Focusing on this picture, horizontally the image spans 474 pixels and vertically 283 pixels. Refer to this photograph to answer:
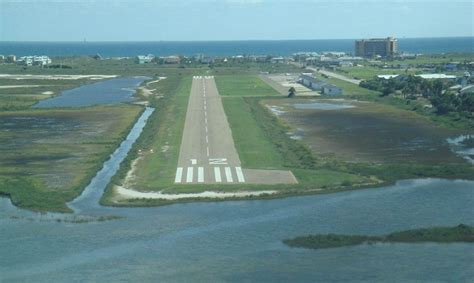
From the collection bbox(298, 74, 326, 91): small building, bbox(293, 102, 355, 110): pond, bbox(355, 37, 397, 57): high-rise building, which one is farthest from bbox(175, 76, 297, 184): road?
bbox(355, 37, 397, 57): high-rise building

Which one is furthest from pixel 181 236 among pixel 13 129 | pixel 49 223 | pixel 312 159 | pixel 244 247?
pixel 13 129

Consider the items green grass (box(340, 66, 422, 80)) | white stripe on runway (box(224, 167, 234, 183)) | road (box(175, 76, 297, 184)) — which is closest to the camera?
white stripe on runway (box(224, 167, 234, 183))

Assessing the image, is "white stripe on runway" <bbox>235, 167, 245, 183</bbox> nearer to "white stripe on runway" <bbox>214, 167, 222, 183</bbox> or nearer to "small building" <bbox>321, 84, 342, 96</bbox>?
"white stripe on runway" <bbox>214, 167, 222, 183</bbox>

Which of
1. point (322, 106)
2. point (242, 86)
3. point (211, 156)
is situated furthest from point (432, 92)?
point (211, 156)

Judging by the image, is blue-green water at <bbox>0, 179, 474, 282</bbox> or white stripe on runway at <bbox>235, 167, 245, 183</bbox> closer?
blue-green water at <bbox>0, 179, 474, 282</bbox>

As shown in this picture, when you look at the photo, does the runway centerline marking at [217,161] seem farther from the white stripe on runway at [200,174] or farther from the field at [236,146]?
the white stripe on runway at [200,174]

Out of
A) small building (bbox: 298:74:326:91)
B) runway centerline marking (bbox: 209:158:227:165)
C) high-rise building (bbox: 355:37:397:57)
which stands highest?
high-rise building (bbox: 355:37:397:57)

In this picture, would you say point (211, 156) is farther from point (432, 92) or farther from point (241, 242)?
point (432, 92)
